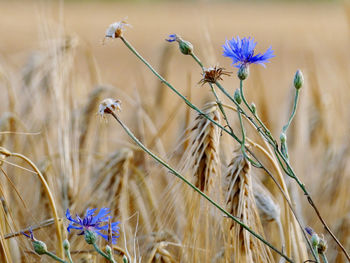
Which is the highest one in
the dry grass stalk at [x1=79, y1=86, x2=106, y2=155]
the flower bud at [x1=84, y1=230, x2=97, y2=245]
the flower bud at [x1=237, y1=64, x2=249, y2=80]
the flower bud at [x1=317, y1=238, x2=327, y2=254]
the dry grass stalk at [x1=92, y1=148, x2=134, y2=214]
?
the dry grass stalk at [x1=79, y1=86, x2=106, y2=155]

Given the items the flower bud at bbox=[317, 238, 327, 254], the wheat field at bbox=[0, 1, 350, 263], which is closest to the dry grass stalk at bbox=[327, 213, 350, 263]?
the wheat field at bbox=[0, 1, 350, 263]

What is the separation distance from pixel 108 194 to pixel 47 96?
68 centimetres

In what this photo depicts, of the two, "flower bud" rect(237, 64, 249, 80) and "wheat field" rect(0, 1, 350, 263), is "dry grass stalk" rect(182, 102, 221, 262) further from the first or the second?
"flower bud" rect(237, 64, 249, 80)

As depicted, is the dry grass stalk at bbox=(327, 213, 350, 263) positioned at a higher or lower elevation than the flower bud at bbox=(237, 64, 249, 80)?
lower

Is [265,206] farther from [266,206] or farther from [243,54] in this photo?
[243,54]

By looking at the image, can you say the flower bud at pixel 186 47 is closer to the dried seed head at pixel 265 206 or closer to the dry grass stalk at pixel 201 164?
the dry grass stalk at pixel 201 164

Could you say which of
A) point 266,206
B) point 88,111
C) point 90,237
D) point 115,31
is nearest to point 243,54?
point 115,31

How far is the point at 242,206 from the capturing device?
0.83 metres

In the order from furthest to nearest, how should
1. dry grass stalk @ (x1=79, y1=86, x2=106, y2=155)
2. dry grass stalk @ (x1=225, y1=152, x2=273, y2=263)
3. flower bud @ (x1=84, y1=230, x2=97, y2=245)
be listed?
dry grass stalk @ (x1=79, y1=86, x2=106, y2=155) < dry grass stalk @ (x1=225, y1=152, x2=273, y2=263) < flower bud @ (x1=84, y1=230, x2=97, y2=245)

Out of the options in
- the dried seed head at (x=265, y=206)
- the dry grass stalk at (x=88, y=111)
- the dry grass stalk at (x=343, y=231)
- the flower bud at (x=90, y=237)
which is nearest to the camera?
the flower bud at (x=90, y=237)

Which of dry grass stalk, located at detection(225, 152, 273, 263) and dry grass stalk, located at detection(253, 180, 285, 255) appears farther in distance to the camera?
dry grass stalk, located at detection(253, 180, 285, 255)

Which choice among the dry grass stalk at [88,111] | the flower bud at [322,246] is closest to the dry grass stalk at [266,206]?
the flower bud at [322,246]

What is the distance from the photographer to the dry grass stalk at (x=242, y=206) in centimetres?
83

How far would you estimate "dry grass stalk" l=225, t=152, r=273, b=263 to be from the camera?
835 mm
